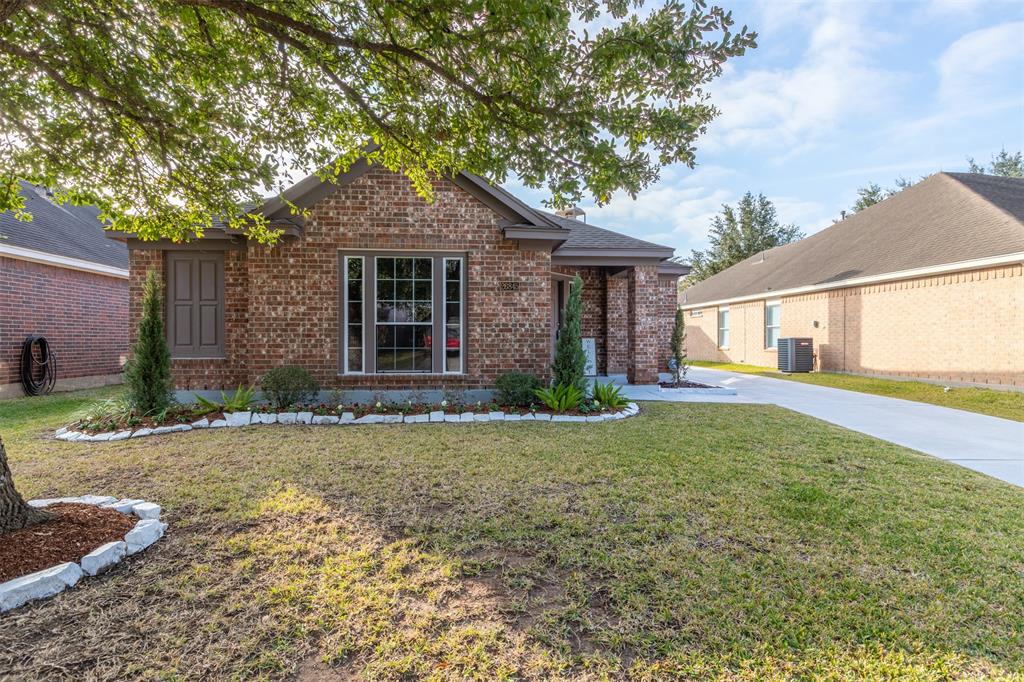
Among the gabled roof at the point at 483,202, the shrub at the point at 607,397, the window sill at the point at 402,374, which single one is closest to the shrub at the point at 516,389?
the window sill at the point at 402,374

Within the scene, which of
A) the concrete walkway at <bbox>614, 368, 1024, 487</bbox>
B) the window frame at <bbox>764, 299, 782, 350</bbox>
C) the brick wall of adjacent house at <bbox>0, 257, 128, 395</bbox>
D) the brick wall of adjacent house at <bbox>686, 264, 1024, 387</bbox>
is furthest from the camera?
the window frame at <bbox>764, 299, 782, 350</bbox>

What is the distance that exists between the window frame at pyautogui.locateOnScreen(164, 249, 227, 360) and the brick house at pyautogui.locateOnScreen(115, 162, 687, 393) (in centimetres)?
2

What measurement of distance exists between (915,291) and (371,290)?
47.0 ft

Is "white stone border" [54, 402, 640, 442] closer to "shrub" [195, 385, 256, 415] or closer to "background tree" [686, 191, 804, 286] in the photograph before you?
"shrub" [195, 385, 256, 415]

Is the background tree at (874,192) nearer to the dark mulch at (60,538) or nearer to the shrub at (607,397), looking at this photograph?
the shrub at (607,397)

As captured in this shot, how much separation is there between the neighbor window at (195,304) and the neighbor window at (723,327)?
2098 cm

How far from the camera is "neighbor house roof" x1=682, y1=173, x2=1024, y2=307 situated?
36.3 feet

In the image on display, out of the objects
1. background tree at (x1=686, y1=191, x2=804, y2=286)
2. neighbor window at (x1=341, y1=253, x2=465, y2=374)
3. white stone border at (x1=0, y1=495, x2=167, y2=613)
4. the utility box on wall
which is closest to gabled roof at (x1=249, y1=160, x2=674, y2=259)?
neighbor window at (x1=341, y1=253, x2=465, y2=374)

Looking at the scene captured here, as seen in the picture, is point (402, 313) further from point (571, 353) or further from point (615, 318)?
point (615, 318)

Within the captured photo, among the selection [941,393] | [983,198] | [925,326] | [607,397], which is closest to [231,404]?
[607,397]

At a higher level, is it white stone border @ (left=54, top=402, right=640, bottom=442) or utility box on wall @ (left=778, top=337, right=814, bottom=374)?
utility box on wall @ (left=778, top=337, right=814, bottom=374)

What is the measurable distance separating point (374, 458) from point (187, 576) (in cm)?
249

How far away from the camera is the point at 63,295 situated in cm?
1106

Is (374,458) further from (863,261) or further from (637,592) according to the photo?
(863,261)
